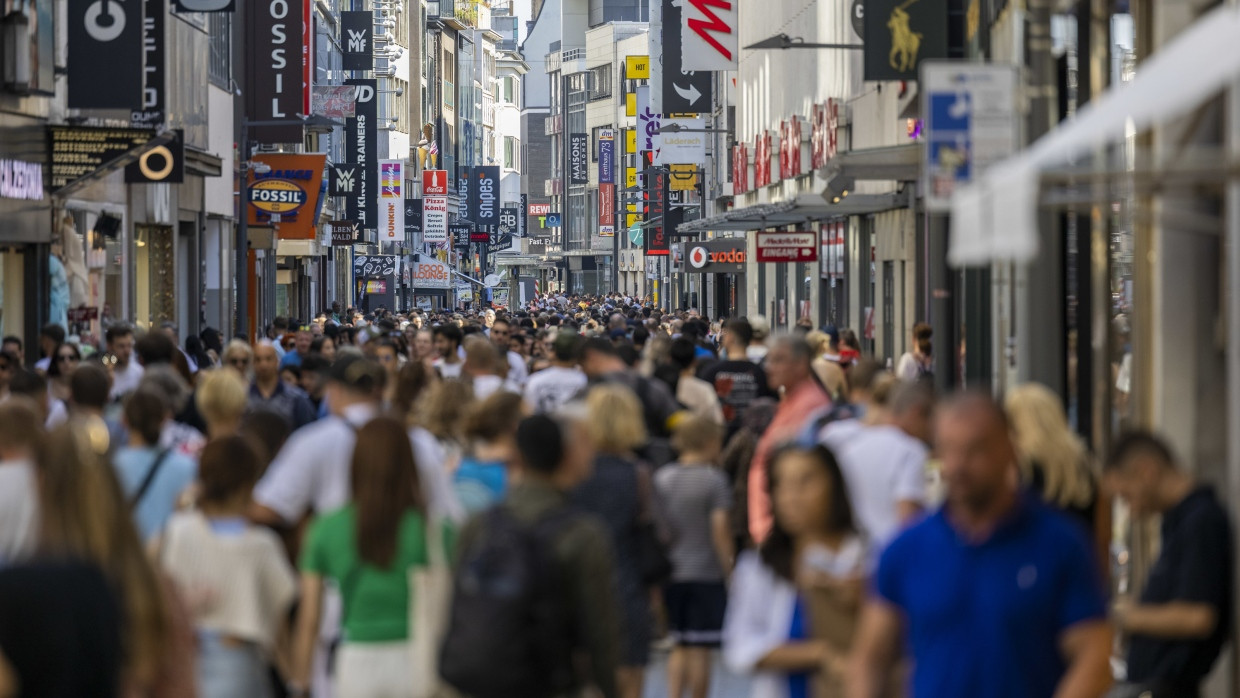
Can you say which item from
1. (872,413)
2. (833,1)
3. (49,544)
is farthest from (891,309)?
(49,544)

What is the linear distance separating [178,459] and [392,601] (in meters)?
1.93

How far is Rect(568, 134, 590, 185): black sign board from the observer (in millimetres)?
159750

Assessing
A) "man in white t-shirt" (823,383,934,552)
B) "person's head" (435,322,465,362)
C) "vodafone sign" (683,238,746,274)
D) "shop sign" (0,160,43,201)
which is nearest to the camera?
"man in white t-shirt" (823,383,934,552)

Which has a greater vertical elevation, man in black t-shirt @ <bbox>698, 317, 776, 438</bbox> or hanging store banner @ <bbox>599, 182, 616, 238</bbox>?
hanging store banner @ <bbox>599, 182, 616, 238</bbox>

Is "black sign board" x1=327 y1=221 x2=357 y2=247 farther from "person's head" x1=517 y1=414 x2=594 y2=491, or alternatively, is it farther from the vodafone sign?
"person's head" x1=517 y1=414 x2=594 y2=491

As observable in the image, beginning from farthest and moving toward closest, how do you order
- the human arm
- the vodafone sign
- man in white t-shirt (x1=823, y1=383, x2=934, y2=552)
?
the vodafone sign < man in white t-shirt (x1=823, y1=383, x2=934, y2=552) < the human arm

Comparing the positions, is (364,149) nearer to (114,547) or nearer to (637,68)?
(637,68)

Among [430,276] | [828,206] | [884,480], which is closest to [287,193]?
[828,206]

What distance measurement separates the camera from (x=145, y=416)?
8.62 meters

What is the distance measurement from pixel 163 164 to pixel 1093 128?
2180 centimetres

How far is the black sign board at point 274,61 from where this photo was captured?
41750mm

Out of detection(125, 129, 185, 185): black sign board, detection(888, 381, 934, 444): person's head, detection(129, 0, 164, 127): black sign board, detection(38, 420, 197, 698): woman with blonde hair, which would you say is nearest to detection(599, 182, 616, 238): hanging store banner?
detection(125, 129, 185, 185): black sign board

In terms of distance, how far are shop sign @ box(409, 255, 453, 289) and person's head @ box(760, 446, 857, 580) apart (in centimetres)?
7410

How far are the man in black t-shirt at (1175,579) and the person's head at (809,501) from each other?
1461 mm
